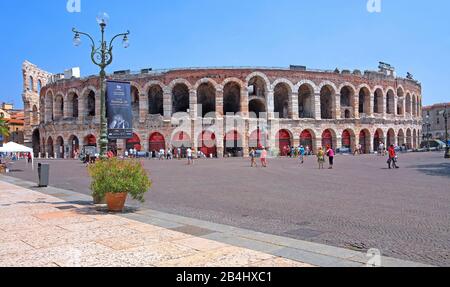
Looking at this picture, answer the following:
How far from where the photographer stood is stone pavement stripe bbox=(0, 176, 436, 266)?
15.1 feet

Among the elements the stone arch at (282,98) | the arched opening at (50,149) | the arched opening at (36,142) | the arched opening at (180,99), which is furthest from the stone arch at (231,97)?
the arched opening at (36,142)

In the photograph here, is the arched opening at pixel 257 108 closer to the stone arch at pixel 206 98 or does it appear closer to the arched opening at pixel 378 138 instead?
the stone arch at pixel 206 98

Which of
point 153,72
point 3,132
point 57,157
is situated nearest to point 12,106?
point 57,157

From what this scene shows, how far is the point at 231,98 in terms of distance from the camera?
46812 mm

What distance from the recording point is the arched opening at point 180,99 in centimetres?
4514

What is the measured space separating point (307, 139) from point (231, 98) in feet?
36.0

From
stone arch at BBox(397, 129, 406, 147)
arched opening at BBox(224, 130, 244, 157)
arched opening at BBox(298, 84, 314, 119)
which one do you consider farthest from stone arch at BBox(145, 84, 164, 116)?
stone arch at BBox(397, 129, 406, 147)

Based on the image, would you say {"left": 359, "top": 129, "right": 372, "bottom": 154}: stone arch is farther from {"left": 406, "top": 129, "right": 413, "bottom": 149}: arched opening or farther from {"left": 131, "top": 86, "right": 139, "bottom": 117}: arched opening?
{"left": 131, "top": 86, "right": 139, "bottom": 117}: arched opening

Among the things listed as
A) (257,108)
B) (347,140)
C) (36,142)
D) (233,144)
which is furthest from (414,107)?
(36,142)

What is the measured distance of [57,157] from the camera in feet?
158

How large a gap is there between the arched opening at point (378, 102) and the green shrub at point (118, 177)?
4541 cm

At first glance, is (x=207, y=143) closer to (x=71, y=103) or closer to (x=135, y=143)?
(x=135, y=143)

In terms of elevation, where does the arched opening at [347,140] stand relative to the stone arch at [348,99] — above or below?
below
